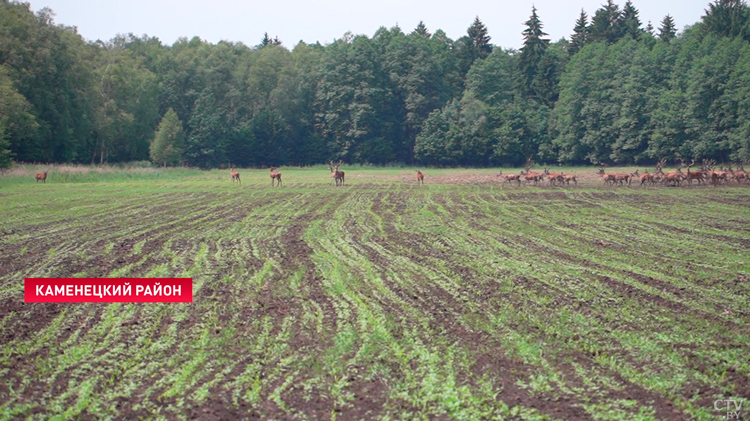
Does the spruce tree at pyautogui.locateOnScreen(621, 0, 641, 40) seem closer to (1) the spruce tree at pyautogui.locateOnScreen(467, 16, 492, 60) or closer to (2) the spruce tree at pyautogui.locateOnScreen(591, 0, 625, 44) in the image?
(2) the spruce tree at pyautogui.locateOnScreen(591, 0, 625, 44)

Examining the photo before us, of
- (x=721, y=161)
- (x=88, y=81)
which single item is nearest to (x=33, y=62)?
(x=88, y=81)

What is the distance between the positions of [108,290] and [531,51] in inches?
3220

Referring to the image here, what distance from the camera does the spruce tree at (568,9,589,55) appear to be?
87550 millimetres

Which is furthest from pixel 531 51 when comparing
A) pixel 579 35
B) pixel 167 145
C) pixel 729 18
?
pixel 167 145

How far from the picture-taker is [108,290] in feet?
34.2

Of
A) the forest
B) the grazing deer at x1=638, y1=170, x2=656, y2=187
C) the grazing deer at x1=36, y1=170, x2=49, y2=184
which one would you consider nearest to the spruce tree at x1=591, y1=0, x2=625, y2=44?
the forest

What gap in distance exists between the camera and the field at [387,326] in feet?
19.3

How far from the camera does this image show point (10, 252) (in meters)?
13.9

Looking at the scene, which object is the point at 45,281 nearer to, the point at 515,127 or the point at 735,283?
the point at 735,283

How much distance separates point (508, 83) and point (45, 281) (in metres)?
80.0

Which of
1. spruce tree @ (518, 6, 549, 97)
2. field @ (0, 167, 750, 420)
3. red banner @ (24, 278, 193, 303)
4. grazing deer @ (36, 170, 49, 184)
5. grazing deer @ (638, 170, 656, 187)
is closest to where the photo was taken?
field @ (0, 167, 750, 420)

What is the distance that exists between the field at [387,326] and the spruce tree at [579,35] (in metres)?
75.2

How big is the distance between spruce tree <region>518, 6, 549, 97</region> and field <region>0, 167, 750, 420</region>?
70.2m

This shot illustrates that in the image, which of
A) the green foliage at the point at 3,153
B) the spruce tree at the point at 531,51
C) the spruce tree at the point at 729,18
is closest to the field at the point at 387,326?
the green foliage at the point at 3,153
